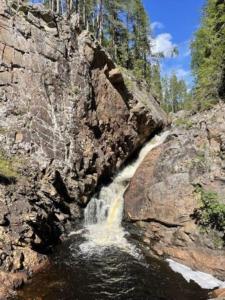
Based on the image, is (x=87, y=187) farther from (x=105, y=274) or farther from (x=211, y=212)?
(x=211, y=212)

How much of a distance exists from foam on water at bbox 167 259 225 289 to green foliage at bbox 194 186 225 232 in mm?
2625

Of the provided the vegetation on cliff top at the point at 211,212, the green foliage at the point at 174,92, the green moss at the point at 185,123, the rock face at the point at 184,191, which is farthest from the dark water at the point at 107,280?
the green foliage at the point at 174,92

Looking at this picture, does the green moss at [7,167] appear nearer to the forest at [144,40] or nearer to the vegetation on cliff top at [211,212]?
the vegetation on cliff top at [211,212]

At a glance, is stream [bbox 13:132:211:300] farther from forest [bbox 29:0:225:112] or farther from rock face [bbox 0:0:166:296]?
forest [bbox 29:0:225:112]

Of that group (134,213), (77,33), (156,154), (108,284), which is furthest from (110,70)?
(108,284)

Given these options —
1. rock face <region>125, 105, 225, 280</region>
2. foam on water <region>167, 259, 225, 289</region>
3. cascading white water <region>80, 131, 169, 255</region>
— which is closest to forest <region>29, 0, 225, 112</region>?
rock face <region>125, 105, 225, 280</region>

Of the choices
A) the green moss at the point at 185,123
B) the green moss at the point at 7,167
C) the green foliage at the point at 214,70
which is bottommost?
the green moss at the point at 7,167

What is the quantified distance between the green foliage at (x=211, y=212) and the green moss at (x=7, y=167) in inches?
404

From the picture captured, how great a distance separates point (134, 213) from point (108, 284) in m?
7.84

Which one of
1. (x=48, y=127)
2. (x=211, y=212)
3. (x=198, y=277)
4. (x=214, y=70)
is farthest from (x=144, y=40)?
(x=198, y=277)

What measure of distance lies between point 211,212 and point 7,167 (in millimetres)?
11193

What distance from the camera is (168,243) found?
1870 cm

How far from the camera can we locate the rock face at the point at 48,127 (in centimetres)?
Result: 1616

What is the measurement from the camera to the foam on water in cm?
1516
